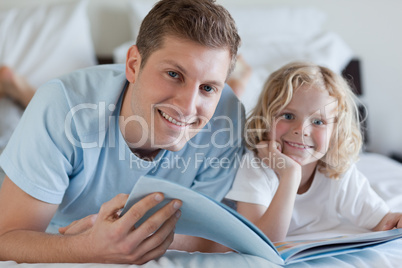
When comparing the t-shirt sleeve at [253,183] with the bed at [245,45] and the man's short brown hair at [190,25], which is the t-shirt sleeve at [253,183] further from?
the bed at [245,45]

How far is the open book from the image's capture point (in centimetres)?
70

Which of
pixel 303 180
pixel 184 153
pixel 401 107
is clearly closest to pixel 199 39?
pixel 184 153

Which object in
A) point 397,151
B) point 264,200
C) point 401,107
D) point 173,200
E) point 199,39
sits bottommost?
point 397,151

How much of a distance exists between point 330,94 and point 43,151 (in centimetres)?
75

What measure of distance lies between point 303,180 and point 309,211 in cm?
9

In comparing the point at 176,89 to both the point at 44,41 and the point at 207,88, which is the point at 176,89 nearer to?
the point at 207,88

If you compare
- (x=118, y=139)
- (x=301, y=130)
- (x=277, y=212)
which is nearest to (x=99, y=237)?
(x=118, y=139)

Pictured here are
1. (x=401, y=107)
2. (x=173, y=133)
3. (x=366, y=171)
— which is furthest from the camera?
(x=401, y=107)

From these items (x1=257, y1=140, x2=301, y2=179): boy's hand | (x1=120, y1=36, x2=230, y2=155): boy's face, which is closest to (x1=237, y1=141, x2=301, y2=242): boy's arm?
(x1=257, y1=140, x2=301, y2=179): boy's hand

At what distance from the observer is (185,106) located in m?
0.90

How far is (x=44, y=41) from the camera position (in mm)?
2004

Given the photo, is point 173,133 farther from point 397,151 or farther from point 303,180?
point 397,151

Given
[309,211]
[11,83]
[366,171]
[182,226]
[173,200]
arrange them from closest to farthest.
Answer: [173,200] < [182,226] < [309,211] < [366,171] < [11,83]

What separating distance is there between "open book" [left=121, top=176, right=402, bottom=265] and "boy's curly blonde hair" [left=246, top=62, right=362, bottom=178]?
1.11 feet
